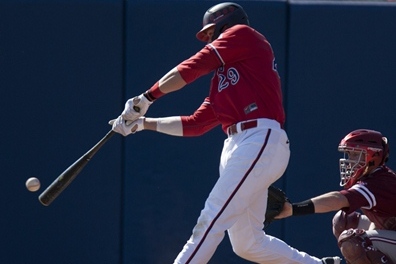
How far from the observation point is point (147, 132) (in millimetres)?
6969

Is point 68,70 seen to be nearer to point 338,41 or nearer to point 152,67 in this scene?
point 152,67

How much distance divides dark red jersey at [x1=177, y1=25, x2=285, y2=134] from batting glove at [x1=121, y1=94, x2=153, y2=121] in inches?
11.1

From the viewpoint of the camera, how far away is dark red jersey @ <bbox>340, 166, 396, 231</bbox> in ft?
19.2

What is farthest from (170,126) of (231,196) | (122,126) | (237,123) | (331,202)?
(331,202)

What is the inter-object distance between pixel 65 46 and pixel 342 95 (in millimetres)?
1966

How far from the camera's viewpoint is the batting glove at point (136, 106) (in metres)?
5.70

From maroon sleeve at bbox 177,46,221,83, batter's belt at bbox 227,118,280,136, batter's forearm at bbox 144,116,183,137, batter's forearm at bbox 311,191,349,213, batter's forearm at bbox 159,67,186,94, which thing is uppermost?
maroon sleeve at bbox 177,46,221,83

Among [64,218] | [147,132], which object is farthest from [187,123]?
[64,218]

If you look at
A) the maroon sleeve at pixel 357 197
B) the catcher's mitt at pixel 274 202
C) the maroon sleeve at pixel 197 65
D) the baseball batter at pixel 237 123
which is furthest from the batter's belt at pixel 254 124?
the maroon sleeve at pixel 357 197

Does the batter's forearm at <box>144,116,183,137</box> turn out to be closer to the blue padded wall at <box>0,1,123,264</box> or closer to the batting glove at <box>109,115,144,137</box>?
the batting glove at <box>109,115,144,137</box>

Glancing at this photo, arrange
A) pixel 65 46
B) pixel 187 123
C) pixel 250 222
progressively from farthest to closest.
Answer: pixel 65 46, pixel 187 123, pixel 250 222

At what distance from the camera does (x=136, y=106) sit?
5.73m

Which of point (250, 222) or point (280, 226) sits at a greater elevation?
point (250, 222)

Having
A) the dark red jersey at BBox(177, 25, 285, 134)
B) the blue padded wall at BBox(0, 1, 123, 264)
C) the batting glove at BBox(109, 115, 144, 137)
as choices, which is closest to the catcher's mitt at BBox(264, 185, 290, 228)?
the dark red jersey at BBox(177, 25, 285, 134)
